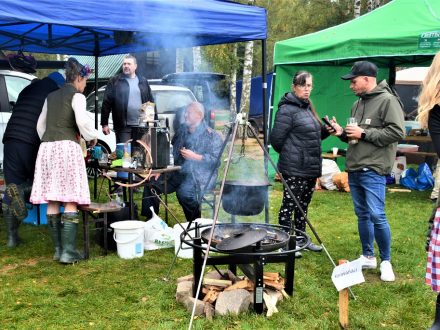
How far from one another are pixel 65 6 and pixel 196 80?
635 centimetres

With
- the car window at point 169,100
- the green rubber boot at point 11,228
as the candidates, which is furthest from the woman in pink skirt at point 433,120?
the car window at point 169,100

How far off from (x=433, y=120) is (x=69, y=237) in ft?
10.5

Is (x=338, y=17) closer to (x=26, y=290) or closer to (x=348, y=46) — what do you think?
(x=348, y=46)

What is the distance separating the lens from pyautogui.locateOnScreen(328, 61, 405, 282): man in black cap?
12.2ft

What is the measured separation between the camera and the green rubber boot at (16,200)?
461 centimetres

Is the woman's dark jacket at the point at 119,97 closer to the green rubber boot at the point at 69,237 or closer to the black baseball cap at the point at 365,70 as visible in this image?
the green rubber boot at the point at 69,237

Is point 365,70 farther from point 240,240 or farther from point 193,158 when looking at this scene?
point 193,158

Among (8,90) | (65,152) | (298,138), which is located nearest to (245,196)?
(298,138)

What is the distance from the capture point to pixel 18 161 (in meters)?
4.64

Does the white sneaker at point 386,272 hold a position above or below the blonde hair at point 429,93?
below

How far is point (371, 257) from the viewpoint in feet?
13.5

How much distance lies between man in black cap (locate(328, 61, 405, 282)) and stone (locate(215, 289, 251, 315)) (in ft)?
4.25

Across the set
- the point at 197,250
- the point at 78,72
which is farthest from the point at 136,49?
the point at 197,250

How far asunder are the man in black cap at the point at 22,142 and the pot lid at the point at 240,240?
246cm
